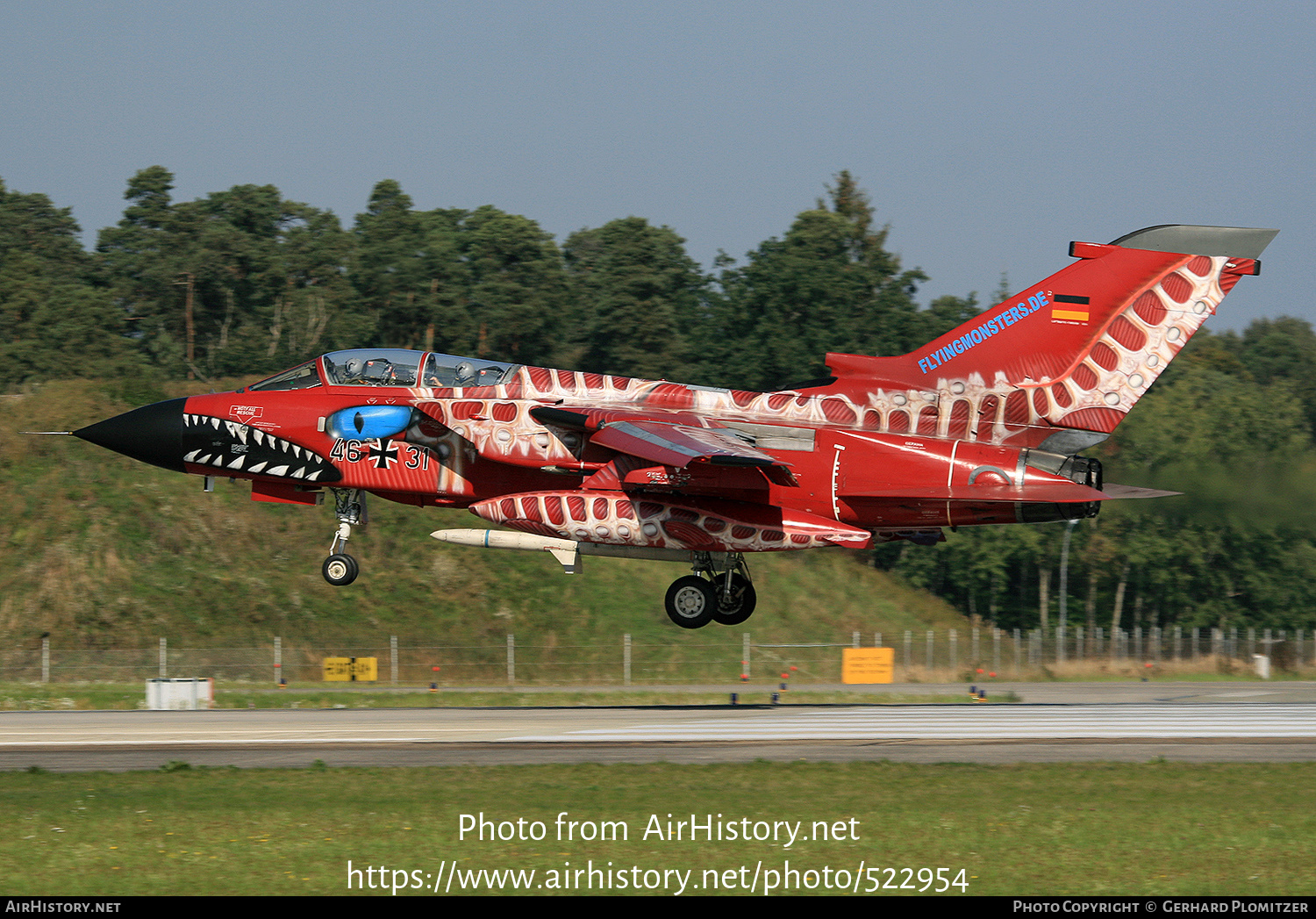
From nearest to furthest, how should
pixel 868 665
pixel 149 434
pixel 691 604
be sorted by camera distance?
pixel 691 604 < pixel 149 434 < pixel 868 665

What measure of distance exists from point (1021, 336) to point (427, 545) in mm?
27947

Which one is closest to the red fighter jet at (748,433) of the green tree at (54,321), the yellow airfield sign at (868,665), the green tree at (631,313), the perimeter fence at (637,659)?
the perimeter fence at (637,659)

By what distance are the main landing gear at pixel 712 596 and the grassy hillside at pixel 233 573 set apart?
20.6 m

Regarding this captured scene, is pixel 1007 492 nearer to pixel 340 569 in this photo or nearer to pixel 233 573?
pixel 340 569

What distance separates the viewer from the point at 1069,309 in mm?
22609

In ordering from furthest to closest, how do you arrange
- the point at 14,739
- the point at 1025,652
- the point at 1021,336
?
the point at 1025,652, the point at 1021,336, the point at 14,739

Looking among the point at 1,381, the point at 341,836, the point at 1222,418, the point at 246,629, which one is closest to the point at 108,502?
the point at 246,629

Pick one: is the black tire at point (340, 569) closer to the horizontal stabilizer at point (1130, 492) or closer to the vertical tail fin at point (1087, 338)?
the vertical tail fin at point (1087, 338)

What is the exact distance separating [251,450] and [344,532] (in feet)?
7.32

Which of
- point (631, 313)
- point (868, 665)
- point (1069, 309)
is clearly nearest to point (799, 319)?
point (631, 313)

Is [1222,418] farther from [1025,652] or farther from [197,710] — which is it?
[197,710]

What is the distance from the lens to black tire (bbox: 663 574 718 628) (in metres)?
23.1

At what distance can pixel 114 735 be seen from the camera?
67.3 ft

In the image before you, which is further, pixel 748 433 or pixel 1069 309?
pixel 748 433
